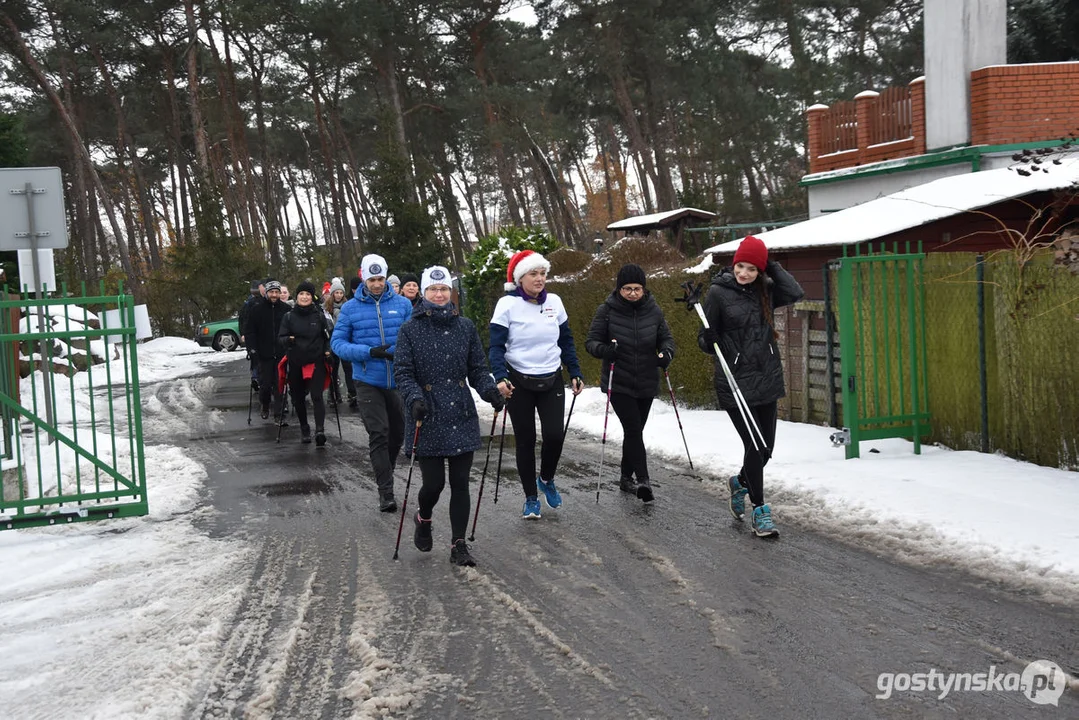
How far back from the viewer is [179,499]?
9.78m

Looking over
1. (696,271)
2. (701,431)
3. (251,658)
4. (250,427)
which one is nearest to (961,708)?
(251,658)

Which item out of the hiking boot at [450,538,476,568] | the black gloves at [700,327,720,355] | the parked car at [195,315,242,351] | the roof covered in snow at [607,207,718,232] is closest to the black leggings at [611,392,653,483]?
the black gloves at [700,327,720,355]

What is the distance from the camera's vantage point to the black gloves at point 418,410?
6696mm

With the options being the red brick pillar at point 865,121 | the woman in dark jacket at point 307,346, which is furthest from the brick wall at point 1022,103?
the woman in dark jacket at point 307,346

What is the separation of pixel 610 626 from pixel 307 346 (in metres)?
8.03

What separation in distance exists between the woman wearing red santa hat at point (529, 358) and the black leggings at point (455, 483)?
119 cm

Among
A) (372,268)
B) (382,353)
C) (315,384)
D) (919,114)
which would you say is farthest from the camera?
(919,114)

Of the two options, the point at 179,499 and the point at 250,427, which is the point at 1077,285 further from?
the point at 250,427

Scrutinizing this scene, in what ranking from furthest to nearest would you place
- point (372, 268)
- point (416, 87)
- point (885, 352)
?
point (416, 87) → point (885, 352) → point (372, 268)

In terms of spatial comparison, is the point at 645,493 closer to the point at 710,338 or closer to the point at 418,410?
the point at 710,338

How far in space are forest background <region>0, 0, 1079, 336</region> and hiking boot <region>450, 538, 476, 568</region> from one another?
23.3 m

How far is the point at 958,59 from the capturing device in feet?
52.6

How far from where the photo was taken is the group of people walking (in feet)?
22.9

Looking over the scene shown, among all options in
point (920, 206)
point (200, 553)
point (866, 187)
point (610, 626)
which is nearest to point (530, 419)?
point (200, 553)
